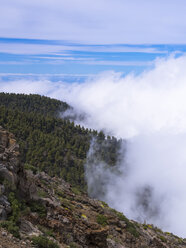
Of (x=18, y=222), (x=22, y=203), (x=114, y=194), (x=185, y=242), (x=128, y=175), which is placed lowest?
(x=18, y=222)

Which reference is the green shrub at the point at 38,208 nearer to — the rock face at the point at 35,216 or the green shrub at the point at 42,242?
the rock face at the point at 35,216

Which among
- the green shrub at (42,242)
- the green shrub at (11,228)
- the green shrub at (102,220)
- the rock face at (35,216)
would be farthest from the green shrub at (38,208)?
the green shrub at (102,220)

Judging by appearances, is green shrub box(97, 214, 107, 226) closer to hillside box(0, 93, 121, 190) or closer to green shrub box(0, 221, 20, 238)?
green shrub box(0, 221, 20, 238)

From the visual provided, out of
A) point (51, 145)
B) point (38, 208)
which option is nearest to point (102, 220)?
point (38, 208)

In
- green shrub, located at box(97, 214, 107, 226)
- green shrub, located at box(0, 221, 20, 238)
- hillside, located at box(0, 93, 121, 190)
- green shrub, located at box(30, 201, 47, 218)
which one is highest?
hillside, located at box(0, 93, 121, 190)

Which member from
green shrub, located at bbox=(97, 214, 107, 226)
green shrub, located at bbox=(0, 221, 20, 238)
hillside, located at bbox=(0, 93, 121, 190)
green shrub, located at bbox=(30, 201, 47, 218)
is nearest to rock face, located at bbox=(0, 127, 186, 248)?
green shrub, located at bbox=(30, 201, 47, 218)

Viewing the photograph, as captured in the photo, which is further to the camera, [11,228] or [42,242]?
[42,242]

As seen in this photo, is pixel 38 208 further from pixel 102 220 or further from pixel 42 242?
pixel 102 220

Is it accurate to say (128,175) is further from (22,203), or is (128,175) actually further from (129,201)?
(22,203)

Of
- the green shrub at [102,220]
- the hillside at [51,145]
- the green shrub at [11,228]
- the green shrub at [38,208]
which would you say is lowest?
the green shrub at [11,228]

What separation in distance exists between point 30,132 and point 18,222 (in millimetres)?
101724

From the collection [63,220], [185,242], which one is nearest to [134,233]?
[63,220]

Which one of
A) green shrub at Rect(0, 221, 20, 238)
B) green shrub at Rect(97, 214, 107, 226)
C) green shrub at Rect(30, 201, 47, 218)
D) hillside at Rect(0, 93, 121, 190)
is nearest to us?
green shrub at Rect(0, 221, 20, 238)

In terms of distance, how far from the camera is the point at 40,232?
15.9 metres
